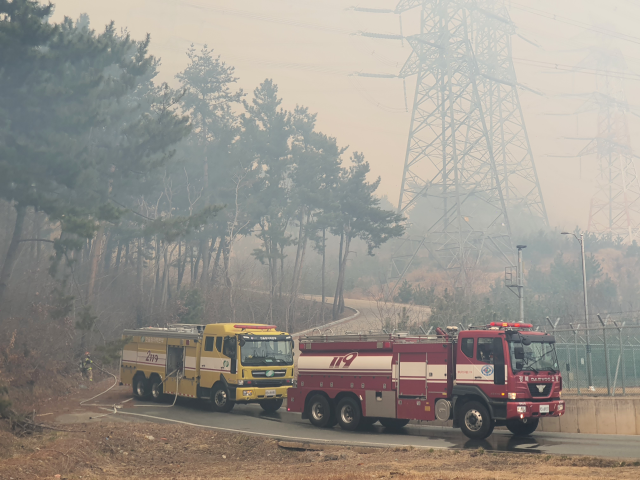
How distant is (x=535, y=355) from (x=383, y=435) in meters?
4.60

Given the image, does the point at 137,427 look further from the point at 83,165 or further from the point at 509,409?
the point at 83,165

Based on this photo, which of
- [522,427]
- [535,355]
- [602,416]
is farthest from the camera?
[602,416]

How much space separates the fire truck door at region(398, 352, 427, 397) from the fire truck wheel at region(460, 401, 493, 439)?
1.28 metres

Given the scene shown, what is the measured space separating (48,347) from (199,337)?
10220 millimetres

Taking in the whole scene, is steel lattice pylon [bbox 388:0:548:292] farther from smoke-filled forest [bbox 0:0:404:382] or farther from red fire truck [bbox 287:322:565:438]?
red fire truck [bbox 287:322:565:438]

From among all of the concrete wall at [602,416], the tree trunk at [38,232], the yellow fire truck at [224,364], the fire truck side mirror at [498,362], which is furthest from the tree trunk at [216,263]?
the fire truck side mirror at [498,362]

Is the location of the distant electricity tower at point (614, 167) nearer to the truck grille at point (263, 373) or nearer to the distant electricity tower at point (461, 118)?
the distant electricity tower at point (461, 118)

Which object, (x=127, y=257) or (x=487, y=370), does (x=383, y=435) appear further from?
(x=127, y=257)

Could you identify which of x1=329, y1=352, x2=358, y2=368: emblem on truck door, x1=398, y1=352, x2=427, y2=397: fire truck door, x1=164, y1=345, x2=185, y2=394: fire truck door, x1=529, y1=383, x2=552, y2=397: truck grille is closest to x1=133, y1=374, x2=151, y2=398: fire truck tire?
x1=164, y1=345, x2=185, y2=394: fire truck door

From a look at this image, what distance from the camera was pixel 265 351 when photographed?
22703 mm

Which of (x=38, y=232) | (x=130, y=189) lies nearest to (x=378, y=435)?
(x=130, y=189)

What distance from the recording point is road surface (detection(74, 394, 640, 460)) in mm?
14937

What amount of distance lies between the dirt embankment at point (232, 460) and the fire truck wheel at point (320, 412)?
3.42 metres

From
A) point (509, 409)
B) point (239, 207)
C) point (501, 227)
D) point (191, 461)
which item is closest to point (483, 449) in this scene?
point (509, 409)
